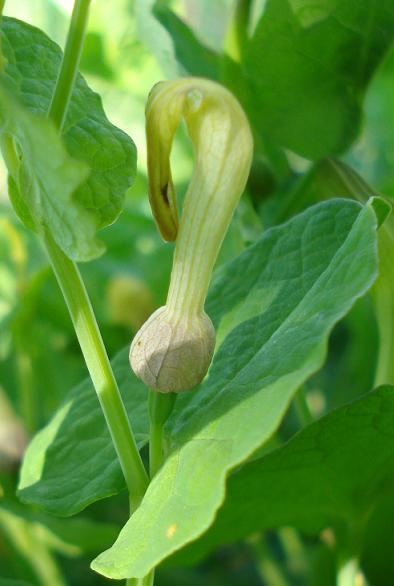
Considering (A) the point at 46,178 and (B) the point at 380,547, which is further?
(B) the point at 380,547

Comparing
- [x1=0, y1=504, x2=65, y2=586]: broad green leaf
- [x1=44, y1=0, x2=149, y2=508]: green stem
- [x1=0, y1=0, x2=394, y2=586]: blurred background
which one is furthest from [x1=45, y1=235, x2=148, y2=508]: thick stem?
[x1=0, y1=504, x2=65, y2=586]: broad green leaf

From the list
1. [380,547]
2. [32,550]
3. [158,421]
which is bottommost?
[32,550]

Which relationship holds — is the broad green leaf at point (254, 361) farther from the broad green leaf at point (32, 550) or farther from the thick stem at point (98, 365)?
the broad green leaf at point (32, 550)

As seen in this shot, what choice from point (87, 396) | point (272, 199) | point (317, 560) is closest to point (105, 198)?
point (87, 396)

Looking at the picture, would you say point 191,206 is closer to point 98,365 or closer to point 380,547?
point 98,365

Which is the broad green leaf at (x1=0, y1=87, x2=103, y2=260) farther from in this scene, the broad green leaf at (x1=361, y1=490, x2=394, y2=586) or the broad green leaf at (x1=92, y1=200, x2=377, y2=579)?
the broad green leaf at (x1=361, y1=490, x2=394, y2=586)

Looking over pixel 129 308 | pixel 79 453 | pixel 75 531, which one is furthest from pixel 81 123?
pixel 129 308
